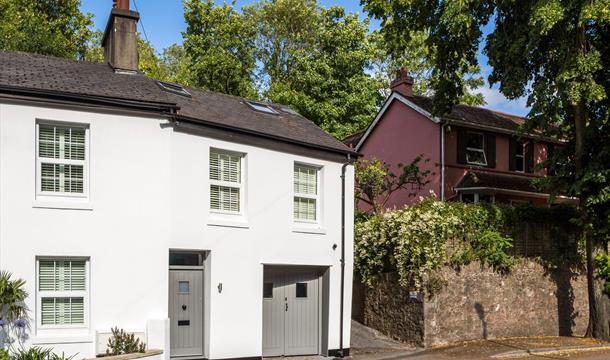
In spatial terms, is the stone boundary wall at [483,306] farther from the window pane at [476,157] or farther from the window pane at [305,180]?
the window pane at [476,157]

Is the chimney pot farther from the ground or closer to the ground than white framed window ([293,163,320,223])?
farther from the ground

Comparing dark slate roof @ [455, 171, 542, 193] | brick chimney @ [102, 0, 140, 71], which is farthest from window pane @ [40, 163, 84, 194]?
dark slate roof @ [455, 171, 542, 193]

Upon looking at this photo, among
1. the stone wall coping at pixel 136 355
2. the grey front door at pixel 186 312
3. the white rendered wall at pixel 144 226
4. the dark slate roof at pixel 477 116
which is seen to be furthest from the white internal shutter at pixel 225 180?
the dark slate roof at pixel 477 116

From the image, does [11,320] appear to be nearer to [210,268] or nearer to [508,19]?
[210,268]

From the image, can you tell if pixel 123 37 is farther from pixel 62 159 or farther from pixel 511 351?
pixel 511 351

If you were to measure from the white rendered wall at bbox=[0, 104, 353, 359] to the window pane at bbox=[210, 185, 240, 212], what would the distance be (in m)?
0.29

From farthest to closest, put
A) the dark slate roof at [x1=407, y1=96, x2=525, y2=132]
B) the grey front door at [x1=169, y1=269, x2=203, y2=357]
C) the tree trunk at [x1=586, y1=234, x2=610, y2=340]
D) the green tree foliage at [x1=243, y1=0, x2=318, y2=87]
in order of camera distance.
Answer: the green tree foliage at [x1=243, y1=0, x2=318, y2=87] < the dark slate roof at [x1=407, y1=96, x2=525, y2=132] < the tree trunk at [x1=586, y1=234, x2=610, y2=340] < the grey front door at [x1=169, y1=269, x2=203, y2=357]

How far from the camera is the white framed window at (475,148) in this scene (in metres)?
29.6

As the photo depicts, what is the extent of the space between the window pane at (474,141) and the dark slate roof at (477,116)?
572 millimetres

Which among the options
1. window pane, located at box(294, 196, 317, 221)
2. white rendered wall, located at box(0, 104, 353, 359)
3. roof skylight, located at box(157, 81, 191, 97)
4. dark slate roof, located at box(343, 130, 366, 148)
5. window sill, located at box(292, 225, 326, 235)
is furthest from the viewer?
dark slate roof, located at box(343, 130, 366, 148)

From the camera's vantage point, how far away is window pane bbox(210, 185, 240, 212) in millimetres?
16281

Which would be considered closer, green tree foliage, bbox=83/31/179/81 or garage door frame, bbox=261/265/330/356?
garage door frame, bbox=261/265/330/356

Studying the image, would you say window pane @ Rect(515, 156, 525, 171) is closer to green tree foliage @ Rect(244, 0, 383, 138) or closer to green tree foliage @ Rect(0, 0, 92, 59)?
green tree foliage @ Rect(244, 0, 383, 138)

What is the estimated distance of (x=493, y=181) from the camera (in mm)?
28531
